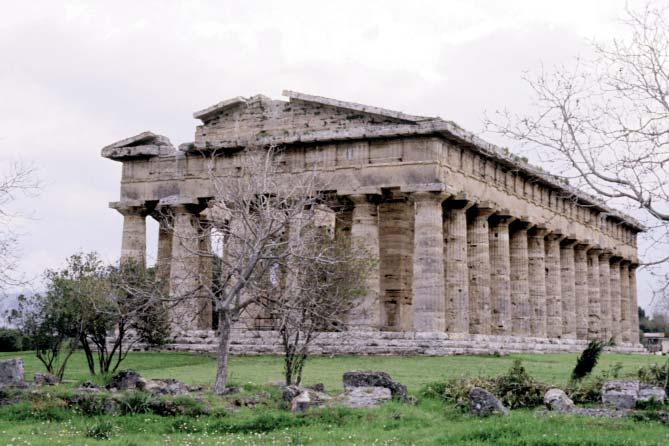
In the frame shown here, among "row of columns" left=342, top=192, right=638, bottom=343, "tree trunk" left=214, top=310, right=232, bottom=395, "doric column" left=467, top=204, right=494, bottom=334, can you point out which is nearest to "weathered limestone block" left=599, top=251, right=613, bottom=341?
"row of columns" left=342, top=192, right=638, bottom=343

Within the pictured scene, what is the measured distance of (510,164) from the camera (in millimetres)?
39250

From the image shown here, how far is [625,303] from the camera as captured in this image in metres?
60.5

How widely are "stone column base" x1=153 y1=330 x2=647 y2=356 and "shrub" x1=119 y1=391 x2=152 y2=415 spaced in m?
17.1

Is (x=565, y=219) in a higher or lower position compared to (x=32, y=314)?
higher

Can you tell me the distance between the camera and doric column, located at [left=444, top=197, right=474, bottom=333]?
35088mm

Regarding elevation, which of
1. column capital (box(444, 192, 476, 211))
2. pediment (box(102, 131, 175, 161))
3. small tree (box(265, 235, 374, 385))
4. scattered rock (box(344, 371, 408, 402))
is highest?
pediment (box(102, 131, 175, 161))

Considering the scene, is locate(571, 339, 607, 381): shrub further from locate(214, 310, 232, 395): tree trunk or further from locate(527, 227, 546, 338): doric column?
locate(527, 227, 546, 338): doric column

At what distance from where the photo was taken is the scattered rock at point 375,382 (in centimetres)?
1675

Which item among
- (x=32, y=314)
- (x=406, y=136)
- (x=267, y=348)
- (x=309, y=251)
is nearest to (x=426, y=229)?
(x=406, y=136)

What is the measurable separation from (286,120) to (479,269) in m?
9.91

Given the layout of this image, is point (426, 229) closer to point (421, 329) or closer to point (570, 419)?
point (421, 329)

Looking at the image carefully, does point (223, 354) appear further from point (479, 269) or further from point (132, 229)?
point (132, 229)

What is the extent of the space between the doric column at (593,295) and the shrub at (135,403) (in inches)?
1553

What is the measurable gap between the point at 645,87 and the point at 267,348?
71.0ft
